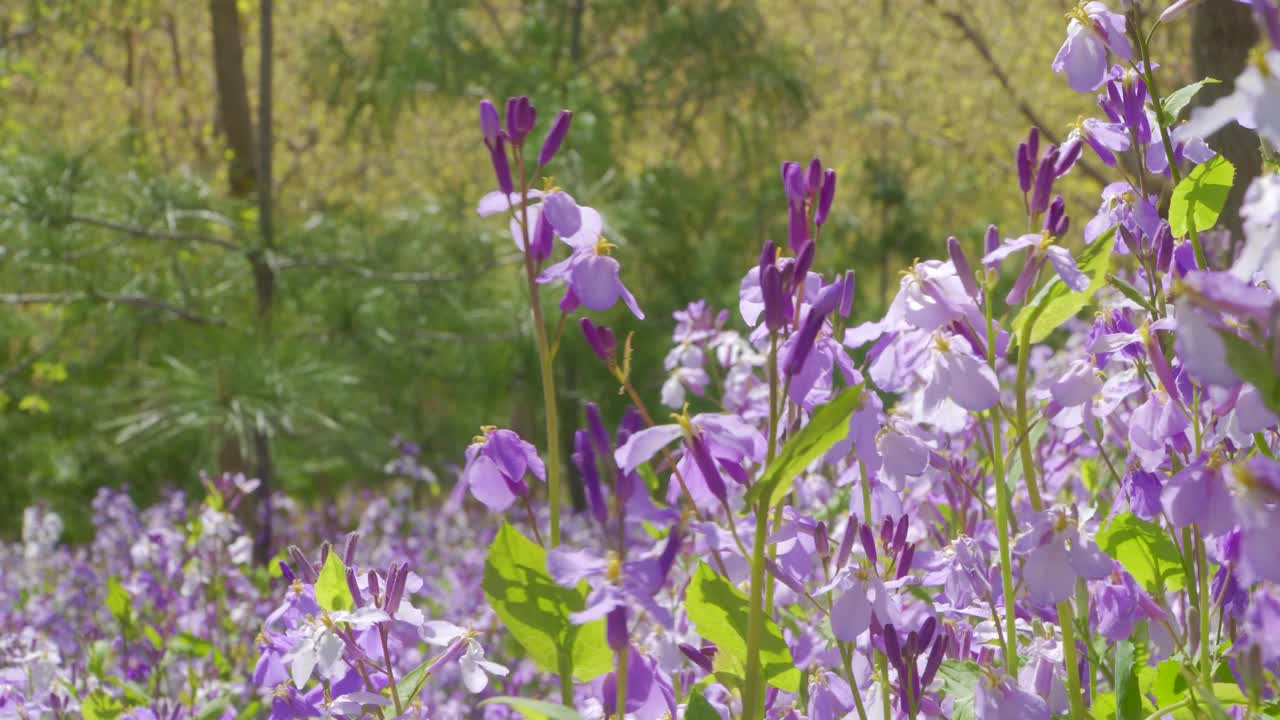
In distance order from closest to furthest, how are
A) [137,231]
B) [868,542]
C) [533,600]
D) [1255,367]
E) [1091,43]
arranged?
[1255,367] < [533,600] < [868,542] < [1091,43] < [137,231]

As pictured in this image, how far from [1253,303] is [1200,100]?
2.61m

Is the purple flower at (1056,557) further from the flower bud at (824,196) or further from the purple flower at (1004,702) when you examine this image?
the flower bud at (824,196)

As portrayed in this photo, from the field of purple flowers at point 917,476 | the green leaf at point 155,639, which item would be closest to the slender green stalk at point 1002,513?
the field of purple flowers at point 917,476

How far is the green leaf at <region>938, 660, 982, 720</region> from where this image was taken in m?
0.95

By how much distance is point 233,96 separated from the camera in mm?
5957

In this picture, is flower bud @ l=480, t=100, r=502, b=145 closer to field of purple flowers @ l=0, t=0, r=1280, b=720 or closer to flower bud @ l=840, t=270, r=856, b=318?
field of purple flowers @ l=0, t=0, r=1280, b=720

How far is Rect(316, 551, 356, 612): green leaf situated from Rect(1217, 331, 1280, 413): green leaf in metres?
0.64

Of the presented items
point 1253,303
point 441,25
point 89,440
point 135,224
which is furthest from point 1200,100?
point 89,440

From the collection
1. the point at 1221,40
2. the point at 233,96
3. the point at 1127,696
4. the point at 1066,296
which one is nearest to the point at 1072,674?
the point at 1127,696

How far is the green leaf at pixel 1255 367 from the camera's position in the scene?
0.55 metres

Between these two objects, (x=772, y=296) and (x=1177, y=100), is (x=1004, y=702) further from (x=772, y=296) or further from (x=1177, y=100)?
(x=1177, y=100)

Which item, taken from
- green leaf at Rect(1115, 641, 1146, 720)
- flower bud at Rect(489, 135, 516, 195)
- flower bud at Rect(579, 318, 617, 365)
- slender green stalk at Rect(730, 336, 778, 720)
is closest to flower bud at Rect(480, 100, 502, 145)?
flower bud at Rect(489, 135, 516, 195)

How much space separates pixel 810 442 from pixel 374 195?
384 inches

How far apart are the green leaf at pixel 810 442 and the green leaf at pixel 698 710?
17 cm
